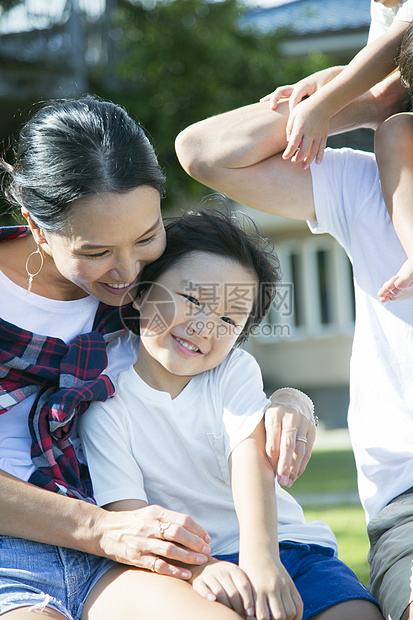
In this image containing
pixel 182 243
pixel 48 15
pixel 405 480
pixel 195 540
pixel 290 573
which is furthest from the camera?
pixel 48 15

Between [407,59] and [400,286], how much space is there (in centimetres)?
72

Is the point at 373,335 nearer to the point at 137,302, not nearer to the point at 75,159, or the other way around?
the point at 137,302

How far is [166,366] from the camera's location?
2162 mm

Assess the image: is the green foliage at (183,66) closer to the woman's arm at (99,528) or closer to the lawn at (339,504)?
the lawn at (339,504)

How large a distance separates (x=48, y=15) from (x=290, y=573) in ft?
29.2

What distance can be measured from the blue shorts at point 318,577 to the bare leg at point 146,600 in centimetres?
26

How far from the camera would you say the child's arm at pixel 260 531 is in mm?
1734

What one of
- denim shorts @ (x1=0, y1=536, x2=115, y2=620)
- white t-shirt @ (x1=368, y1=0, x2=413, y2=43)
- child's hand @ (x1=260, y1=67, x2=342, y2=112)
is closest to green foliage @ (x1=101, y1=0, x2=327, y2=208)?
white t-shirt @ (x1=368, y1=0, x2=413, y2=43)

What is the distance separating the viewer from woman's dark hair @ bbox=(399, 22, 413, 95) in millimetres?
2168

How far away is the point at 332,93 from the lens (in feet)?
7.62

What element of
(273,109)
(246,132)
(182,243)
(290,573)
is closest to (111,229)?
(182,243)

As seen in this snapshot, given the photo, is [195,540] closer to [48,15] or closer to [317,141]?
[317,141]

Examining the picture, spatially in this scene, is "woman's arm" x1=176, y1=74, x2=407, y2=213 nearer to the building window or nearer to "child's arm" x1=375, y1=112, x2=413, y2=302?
"child's arm" x1=375, y1=112, x2=413, y2=302

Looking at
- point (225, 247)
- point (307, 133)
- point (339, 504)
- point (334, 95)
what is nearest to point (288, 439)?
point (225, 247)
